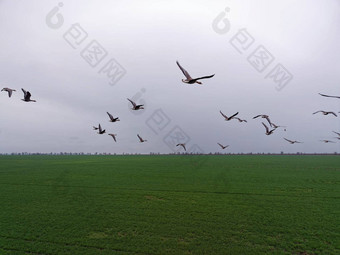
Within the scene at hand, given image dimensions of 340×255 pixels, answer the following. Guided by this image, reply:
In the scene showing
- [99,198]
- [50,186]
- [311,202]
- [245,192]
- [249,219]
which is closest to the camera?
[249,219]

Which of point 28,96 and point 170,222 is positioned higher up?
point 28,96

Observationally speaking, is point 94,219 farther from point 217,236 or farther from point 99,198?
point 217,236

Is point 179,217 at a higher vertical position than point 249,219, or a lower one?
lower

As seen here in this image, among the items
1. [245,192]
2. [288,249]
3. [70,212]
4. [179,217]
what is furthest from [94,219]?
[245,192]

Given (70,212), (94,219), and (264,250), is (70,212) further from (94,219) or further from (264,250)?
(264,250)

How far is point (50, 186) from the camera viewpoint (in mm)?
28406

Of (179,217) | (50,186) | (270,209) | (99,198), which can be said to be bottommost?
(50,186)

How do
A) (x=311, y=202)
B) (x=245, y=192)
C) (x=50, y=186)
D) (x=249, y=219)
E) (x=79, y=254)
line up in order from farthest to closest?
(x=50, y=186), (x=245, y=192), (x=311, y=202), (x=249, y=219), (x=79, y=254)

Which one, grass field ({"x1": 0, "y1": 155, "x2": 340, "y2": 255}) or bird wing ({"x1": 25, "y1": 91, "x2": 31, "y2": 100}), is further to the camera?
bird wing ({"x1": 25, "y1": 91, "x2": 31, "y2": 100})

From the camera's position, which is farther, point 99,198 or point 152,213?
point 99,198

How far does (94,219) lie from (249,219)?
1064 cm

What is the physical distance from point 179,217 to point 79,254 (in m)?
7.13

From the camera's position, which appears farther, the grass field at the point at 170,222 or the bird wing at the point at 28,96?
the bird wing at the point at 28,96

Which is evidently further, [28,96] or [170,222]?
[170,222]
